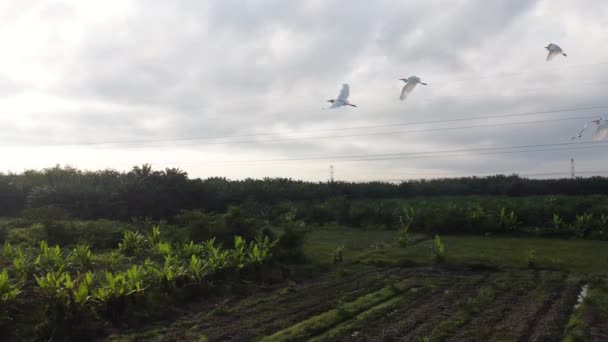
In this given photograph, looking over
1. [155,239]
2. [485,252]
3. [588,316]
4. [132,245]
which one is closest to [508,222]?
[485,252]

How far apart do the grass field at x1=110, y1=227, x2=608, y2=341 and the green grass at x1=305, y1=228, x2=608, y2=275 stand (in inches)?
2.5

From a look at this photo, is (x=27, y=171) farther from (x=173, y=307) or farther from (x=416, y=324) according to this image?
(x=416, y=324)

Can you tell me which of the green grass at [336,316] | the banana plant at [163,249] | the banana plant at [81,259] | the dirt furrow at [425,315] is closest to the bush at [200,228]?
the banana plant at [163,249]

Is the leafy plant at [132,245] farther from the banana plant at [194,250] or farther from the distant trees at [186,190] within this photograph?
the distant trees at [186,190]

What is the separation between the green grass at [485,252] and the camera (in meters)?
10.2

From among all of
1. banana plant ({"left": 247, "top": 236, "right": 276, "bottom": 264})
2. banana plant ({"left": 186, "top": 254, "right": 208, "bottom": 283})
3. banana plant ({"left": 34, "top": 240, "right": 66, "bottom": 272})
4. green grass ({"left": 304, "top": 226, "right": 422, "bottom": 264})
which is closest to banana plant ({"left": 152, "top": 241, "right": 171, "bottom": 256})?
banana plant ({"left": 186, "top": 254, "right": 208, "bottom": 283})

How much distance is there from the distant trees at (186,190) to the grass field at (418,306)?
10.4 metres

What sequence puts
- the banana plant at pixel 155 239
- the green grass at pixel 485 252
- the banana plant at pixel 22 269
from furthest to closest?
the banana plant at pixel 155 239 < the green grass at pixel 485 252 < the banana plant at pixel 22 269

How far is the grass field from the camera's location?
17.4 feet

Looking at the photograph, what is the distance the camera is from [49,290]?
19.4ft

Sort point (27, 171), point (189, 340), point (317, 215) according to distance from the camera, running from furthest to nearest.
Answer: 1. point (27, 171)
2. point (317, 215)
3. point (189, 340)

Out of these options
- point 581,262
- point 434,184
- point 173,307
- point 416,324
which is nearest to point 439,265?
point 581,262

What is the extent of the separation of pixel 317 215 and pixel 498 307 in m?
14.2

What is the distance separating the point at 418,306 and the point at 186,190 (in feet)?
55.3
